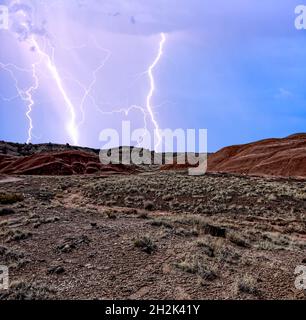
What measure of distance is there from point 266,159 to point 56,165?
105 feet

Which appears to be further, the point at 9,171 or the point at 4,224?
the point at 9,171

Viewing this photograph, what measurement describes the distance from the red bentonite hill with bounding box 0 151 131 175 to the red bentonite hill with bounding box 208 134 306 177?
17.8 m

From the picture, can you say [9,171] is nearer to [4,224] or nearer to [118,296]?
[4,224]

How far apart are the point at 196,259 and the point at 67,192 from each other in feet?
89.4

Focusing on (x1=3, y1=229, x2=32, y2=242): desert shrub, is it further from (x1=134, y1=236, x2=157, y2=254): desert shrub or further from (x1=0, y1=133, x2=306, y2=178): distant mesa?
(x1=0, y1=133, x2=306, y2=178): distant mesa

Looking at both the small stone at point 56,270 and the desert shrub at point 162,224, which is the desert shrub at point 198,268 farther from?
the desert shrub at point 162,224

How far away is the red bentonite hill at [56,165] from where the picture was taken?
6444cm

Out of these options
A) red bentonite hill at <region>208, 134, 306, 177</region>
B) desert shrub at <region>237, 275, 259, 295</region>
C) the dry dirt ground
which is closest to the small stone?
the dry dirt ground

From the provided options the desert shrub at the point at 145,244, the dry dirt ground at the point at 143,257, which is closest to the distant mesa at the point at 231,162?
the dry dirt ground at the point at 143,257

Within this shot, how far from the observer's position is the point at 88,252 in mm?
12312

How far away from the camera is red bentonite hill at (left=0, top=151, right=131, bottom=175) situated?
64.4 metres

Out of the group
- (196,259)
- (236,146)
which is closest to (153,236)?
(196,259)

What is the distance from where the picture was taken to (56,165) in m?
65.9
